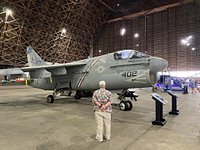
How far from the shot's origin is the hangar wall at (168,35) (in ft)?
81.3

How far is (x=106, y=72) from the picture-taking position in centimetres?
734

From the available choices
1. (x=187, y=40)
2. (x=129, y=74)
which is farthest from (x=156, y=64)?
(x=187, y=40)

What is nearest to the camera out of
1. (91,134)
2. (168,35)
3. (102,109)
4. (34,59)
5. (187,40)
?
(102,109)

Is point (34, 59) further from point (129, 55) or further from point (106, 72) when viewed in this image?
point (129, 55)

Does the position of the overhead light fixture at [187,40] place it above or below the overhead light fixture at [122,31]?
below

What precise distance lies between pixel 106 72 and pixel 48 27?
22.4 metres

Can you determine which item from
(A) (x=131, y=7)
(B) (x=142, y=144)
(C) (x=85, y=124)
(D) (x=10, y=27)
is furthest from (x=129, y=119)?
(A) (x=131, y=7)

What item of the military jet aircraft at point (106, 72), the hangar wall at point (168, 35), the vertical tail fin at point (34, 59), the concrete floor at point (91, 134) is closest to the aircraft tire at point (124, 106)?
the military jet aircraft at point (106, 72)

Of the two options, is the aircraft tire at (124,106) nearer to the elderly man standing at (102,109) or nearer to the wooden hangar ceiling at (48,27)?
the elderly man standing at (102,109)

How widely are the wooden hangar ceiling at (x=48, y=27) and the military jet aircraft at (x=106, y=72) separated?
53.8ft

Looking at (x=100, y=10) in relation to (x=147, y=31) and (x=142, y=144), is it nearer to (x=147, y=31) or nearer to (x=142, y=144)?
(x=147, y=31)

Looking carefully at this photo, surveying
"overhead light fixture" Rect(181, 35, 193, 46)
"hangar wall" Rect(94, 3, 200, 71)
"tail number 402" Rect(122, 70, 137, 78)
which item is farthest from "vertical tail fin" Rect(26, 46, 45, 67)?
"overhead light fixture" Rect(181, 35, 193, 46)

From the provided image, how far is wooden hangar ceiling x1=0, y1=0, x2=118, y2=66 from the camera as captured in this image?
75.5ft

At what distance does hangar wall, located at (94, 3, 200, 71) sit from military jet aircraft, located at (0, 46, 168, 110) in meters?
21.6
